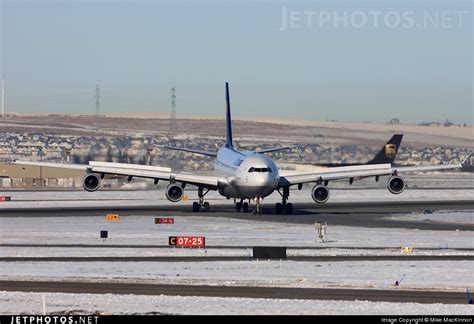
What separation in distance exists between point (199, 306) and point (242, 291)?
4.16 m

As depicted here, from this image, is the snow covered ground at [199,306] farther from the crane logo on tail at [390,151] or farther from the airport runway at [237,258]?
the crane logo on tail at [390,151]

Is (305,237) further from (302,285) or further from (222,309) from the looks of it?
(222,309)

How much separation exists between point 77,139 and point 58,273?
485ft

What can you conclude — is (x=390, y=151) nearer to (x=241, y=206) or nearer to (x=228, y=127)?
(x=228, y=127)

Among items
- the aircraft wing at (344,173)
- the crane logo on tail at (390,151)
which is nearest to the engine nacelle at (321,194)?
the aircraft wing at (344,173)

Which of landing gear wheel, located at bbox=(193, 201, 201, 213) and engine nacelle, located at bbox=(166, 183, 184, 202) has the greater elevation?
engine nacelle, located at bbox=(166, 183, 184, 202)

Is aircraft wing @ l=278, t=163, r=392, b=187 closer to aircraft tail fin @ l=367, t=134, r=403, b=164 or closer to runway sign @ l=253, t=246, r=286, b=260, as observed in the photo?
runway sign @ l=253, t=246, r=286, b=260

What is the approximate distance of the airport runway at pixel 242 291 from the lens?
3566 centimetres

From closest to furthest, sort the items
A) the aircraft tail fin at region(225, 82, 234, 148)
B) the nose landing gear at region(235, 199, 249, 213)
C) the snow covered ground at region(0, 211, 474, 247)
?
the snow covered ground at region(0, 211, 474, 247) → the nose landing gear at region(235, 199, 249, 213) → the aircraft tail fin at region(225, 82, 234, 148)

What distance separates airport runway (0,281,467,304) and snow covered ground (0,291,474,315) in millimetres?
1188

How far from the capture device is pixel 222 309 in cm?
3262

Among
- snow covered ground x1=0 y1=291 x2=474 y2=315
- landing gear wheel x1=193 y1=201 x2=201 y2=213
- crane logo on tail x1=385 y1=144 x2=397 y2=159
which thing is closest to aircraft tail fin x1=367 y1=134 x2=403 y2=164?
crane logo on tail x1=385 y1=144 x2=397 y2=159

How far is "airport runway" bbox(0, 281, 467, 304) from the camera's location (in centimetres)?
3566

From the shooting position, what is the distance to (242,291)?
122ft
